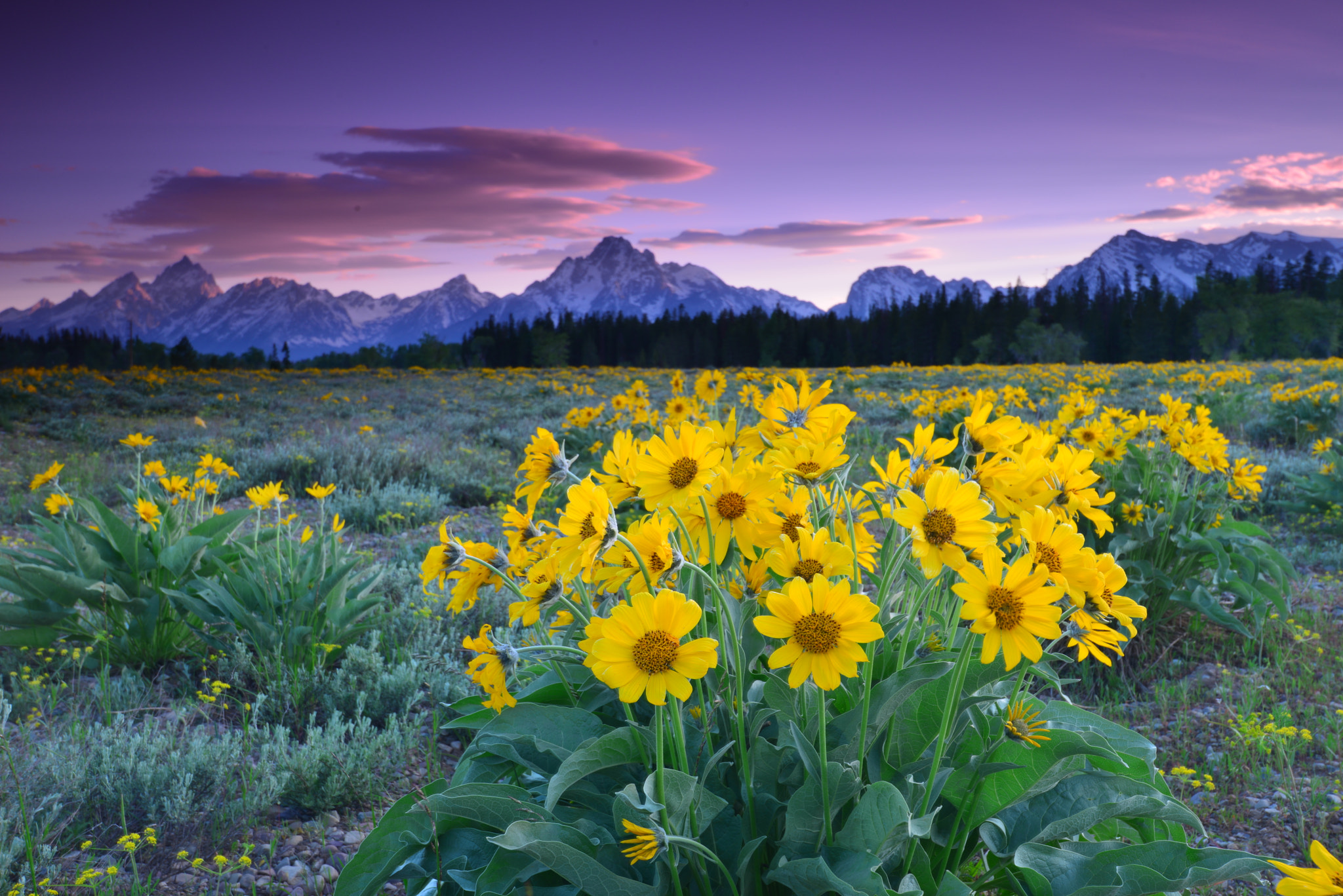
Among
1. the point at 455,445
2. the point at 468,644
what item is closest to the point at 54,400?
the point at 455,445

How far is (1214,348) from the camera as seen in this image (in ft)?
176

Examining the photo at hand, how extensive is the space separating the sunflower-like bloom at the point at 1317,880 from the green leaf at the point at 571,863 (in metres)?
0.90

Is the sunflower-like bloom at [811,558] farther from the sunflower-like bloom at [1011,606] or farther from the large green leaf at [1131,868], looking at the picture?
the large green leaf at [1131,868]

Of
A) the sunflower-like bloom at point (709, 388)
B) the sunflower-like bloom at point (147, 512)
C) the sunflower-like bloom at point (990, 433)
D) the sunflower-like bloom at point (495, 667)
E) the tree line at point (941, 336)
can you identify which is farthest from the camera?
the tree line at point (941, 336)

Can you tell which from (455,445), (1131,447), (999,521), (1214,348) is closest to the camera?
(999,521)

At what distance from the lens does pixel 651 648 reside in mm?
1038

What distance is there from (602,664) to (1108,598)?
0.89 meters

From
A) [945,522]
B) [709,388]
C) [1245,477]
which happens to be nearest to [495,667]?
[945,522]

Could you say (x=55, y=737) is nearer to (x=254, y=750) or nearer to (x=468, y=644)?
(x=254, y=750)

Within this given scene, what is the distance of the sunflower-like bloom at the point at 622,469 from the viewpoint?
1.37 m

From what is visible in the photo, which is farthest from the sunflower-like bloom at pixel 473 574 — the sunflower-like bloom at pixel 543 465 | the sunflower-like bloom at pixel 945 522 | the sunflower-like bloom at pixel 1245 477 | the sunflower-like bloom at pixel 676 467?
the sunflower-like bloom at pixel 1245 477

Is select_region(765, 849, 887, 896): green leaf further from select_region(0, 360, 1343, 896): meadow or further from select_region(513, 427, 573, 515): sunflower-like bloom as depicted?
select_region(513, 427, 573, 515): sunflower-like bloom

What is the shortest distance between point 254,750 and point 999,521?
2714 millimetres

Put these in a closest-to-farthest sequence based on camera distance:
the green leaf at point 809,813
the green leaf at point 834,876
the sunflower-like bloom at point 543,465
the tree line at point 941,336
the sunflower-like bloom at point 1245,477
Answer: the green leaf at point 834,876, the green leaf at point 809,813, the sunflower-like bloom at point 543,465, the sunflower-like bloom at point 1245,477, the tree line at point 941,336
